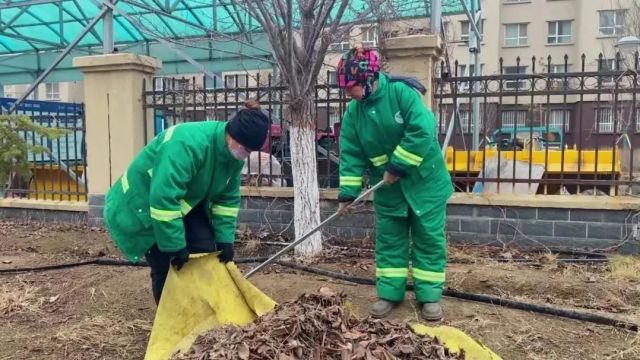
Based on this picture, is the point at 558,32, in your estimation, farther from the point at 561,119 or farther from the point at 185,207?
the point at 185,207

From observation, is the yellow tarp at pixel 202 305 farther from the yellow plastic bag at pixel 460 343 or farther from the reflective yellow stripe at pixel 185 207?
the reflective yellow stripe at pixel 185 207

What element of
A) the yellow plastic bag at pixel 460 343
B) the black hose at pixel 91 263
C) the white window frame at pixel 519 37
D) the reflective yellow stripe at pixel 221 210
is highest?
the white window frame at pixel 519 37

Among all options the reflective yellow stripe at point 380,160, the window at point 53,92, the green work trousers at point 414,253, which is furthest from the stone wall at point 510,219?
the window at point 53,92

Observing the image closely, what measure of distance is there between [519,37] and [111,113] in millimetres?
33790

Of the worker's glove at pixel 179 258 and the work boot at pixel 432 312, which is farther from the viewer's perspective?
the work boot at pixel 432 312

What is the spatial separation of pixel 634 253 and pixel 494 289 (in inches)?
73.8

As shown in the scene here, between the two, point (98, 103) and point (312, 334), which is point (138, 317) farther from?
point (98, 103)

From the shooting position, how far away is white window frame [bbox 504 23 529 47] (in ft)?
118

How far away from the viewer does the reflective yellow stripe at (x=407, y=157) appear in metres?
3.54

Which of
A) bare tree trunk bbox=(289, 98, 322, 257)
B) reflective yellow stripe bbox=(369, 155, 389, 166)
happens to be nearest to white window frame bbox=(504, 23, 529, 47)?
bare tree trunk bbox=(289, 98, 322, 257)

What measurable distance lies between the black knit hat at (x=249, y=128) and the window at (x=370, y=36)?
302cm

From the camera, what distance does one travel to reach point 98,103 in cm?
695

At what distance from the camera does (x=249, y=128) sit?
3.04m

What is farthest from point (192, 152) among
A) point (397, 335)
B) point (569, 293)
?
point (569, 293)
